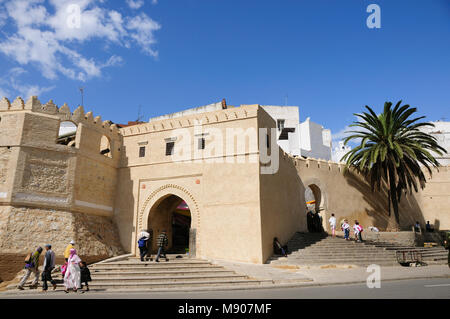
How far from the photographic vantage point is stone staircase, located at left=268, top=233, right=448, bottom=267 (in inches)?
587

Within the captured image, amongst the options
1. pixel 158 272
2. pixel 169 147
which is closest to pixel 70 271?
pixel 158 272

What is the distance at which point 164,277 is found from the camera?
11.6 m

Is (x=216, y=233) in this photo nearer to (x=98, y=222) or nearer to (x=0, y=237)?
(x=98, y=222)

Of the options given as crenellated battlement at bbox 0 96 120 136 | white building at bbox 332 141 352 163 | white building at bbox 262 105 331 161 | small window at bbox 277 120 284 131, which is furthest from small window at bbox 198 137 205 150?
white building at bbox 332 141 352 163

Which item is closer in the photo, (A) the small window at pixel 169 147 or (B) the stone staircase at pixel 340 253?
(B) the stone staircase at pixel 340 253

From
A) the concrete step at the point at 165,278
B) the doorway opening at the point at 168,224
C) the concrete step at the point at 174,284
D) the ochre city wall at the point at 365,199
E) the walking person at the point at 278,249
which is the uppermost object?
the ochre city wall at the point at 365,199

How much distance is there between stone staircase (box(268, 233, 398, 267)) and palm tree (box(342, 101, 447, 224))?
5.99 meters

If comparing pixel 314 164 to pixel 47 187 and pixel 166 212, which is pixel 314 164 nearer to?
pixel 166 212

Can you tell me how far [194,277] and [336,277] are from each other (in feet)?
16.2

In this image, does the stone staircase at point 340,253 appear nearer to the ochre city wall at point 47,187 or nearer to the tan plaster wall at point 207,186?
the tan plaster wall at point 207,186

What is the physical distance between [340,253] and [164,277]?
8.53 m

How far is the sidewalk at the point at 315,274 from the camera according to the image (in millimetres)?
11156

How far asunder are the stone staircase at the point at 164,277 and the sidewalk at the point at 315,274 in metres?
0.55

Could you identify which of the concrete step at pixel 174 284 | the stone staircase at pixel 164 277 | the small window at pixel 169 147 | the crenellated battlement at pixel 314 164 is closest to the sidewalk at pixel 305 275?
the stone staircase at pixel 164 277
